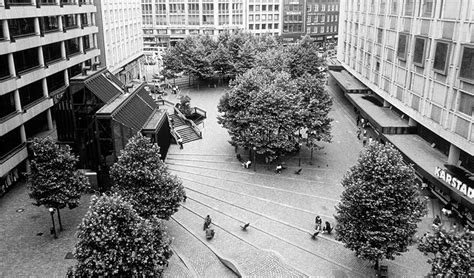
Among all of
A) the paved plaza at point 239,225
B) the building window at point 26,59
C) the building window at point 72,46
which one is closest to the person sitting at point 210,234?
the paved plaza at point 239,225

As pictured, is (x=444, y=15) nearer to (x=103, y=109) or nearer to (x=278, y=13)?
(x=103, y=109)

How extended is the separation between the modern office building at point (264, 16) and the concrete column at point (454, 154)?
350ft

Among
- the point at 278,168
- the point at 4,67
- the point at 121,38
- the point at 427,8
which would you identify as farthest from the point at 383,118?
the point at 121,38

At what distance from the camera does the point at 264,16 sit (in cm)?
14250

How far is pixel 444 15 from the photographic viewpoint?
4116 centimetres

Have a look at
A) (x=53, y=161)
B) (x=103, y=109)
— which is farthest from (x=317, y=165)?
(x=53, y=161)

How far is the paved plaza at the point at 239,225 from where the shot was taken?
103 feet

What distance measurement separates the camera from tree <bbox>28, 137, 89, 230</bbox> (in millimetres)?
33750

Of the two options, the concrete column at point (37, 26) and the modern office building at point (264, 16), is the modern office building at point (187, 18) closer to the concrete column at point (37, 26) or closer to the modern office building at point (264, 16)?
the modern office building at point (264, 16)

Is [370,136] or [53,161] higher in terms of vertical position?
[53,161]

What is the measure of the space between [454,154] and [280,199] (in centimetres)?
1713

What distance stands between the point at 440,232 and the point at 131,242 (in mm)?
17936

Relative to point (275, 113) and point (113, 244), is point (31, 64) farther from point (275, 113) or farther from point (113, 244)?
point (113, 244)

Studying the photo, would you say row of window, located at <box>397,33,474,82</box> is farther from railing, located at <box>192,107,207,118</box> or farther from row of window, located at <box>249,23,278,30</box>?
row of window, located at <box>249,23,278,30</box>
